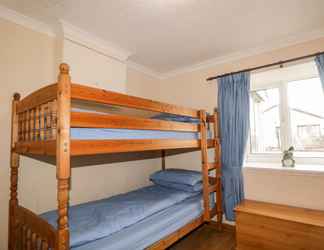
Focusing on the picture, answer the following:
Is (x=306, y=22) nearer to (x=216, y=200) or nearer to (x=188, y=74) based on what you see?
(x=188, y=74)

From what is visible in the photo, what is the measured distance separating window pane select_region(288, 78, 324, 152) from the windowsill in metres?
0.29

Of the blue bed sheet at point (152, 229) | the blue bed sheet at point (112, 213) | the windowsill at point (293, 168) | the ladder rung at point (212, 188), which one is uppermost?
the windowsill at point (293, 168)

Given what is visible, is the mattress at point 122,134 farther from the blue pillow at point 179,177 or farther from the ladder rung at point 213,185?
the ladder rung at point 213,185

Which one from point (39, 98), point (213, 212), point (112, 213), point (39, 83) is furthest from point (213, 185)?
point (39, 83)

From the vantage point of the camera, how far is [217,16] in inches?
76.0

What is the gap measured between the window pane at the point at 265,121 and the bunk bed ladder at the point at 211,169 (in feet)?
2.14

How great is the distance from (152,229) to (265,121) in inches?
84.8

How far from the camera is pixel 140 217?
173 centimetres

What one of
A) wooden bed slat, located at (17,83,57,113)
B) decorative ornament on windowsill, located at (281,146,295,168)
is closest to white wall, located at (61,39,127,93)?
wooden bed slat, located at (17,83,57,113)

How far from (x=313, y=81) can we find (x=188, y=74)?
1660mm

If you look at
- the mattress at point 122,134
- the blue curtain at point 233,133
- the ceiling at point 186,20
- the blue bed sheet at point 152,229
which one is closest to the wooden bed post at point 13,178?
the mattress at point 122,134

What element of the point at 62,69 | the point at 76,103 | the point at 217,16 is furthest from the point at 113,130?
the point at 217,16

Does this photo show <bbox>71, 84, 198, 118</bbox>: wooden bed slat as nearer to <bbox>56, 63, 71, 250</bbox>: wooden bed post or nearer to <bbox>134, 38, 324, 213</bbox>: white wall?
<bbox>56, 63, 71, 250</bbox>: wooden bed post

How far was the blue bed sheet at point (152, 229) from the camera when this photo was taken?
141cm
